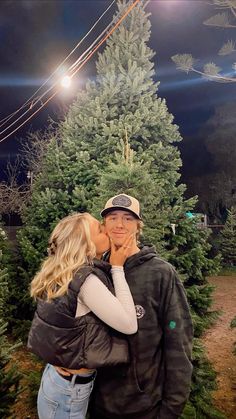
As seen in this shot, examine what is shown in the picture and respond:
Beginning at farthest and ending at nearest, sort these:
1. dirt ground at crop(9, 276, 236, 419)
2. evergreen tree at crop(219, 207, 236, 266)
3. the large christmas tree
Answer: evergreen tree at crop(219, 207, 236, 266)
the large christmas tree
dirt ground at crop(9, 276, 236, 419)

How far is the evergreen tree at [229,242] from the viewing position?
2023 centimetres

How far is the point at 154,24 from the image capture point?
2231cm

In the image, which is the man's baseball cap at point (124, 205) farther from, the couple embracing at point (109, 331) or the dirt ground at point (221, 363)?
the dirt ground at point (221, 363)

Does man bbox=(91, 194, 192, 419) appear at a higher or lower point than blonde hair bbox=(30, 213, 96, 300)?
lower

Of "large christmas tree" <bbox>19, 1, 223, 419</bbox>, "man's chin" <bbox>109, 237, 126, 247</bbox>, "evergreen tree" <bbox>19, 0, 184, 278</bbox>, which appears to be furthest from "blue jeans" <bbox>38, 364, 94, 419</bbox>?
"evergreen tree" <bbox>19, 0, 184, 278</bbox>

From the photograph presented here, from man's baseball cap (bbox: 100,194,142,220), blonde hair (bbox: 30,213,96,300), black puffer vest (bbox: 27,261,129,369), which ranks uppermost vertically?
man's baseball cap (bbox: 100,194,142,220)

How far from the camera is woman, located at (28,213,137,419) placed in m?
2.07

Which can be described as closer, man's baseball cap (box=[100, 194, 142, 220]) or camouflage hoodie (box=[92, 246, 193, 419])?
camouflage hoodie (box=[92, 246, 193, 419])

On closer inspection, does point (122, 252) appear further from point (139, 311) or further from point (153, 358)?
point (153, 358)

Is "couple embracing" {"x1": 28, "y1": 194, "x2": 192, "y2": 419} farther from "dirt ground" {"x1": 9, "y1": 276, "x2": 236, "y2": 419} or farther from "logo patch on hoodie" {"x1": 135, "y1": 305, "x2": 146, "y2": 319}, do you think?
"dirt ground" {"x1": 9, "y1": 276, "x2": 236, "y2": 419}

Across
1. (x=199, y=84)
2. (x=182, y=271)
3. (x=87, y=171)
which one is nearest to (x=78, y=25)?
(x=199, y=84)

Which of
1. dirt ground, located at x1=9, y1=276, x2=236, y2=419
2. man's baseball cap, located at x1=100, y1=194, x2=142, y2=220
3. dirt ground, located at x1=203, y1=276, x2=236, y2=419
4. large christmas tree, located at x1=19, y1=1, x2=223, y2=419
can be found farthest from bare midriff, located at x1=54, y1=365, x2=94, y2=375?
dirt ground, located at x1=203, y1=276, x2=236, y2=419

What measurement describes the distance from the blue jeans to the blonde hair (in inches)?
24.1

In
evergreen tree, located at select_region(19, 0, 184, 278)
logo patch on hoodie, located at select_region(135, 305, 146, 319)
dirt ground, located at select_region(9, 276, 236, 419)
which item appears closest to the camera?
logo patch on hoodie, located at select_region(135, 305, 146, 319)
